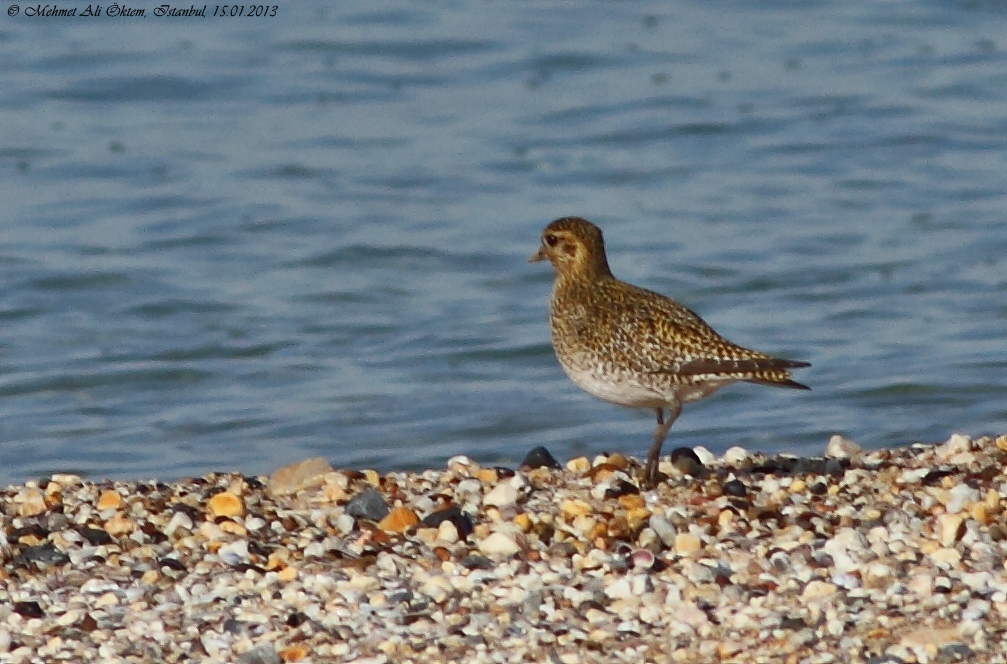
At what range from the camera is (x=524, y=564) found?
6.22 m

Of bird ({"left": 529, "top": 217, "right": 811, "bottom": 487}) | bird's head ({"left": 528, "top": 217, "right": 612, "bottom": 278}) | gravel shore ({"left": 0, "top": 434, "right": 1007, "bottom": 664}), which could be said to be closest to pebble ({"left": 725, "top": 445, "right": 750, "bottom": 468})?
gravel shore ({"left": 0, "top": 434, "right": 1007, "bottom": 664})

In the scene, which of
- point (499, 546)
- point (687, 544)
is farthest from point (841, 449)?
point (499, 546)

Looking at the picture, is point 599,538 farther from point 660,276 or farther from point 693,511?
point 660,276

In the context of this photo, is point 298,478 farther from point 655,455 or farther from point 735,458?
point 735,458

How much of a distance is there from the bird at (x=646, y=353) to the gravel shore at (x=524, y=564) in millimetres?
370

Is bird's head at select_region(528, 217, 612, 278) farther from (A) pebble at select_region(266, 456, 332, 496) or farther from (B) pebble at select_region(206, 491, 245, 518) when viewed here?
(B) pebble at select_region(206, 491, 245, 518)

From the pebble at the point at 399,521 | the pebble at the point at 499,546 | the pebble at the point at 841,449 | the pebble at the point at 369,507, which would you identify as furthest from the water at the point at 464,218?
the pebble at the point at 499,546

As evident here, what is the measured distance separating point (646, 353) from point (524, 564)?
4.13 ft

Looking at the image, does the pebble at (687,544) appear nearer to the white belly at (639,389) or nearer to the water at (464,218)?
the white belly at (639,389)

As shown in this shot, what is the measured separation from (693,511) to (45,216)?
28.6ft

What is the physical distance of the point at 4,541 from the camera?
21.6 feet

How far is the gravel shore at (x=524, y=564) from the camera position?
546cm

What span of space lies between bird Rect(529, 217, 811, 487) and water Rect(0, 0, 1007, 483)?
202 centimetres

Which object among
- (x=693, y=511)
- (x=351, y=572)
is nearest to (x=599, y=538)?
(x=693, y=511)
